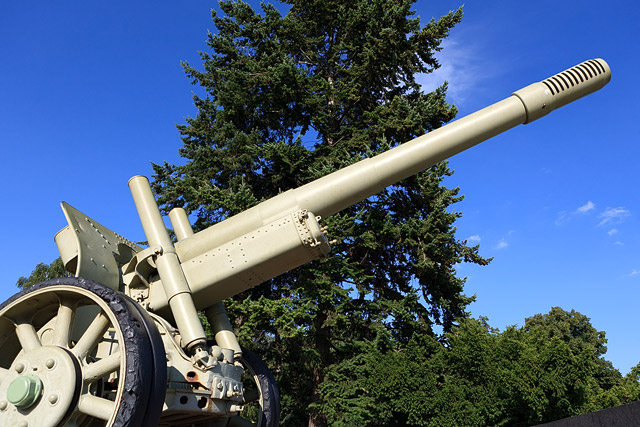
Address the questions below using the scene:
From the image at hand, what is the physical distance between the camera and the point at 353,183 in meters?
6.20

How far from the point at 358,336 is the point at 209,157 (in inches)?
275

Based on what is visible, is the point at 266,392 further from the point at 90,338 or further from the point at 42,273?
the point at 42,273

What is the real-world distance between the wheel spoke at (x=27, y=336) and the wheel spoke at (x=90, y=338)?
44 cm

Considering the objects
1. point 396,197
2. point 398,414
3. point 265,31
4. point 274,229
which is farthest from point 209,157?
point 274,229

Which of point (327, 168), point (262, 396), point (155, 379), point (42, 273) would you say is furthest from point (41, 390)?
point (42, 273)

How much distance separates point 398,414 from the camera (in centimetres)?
1218

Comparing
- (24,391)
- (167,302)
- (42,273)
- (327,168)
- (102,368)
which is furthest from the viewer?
(42,273)

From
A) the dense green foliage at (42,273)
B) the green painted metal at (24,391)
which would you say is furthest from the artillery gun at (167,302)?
the dense green foliage at (42,273)

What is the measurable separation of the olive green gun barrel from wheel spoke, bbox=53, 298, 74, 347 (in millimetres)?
1037

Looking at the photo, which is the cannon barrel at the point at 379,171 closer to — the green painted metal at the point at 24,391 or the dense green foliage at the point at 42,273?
the green painted metal at the point at 24,391

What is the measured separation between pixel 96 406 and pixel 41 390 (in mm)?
501

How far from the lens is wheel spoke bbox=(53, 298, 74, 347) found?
4.79 m

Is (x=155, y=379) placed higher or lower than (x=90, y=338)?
lower

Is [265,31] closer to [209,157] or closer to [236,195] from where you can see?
[209,157]
